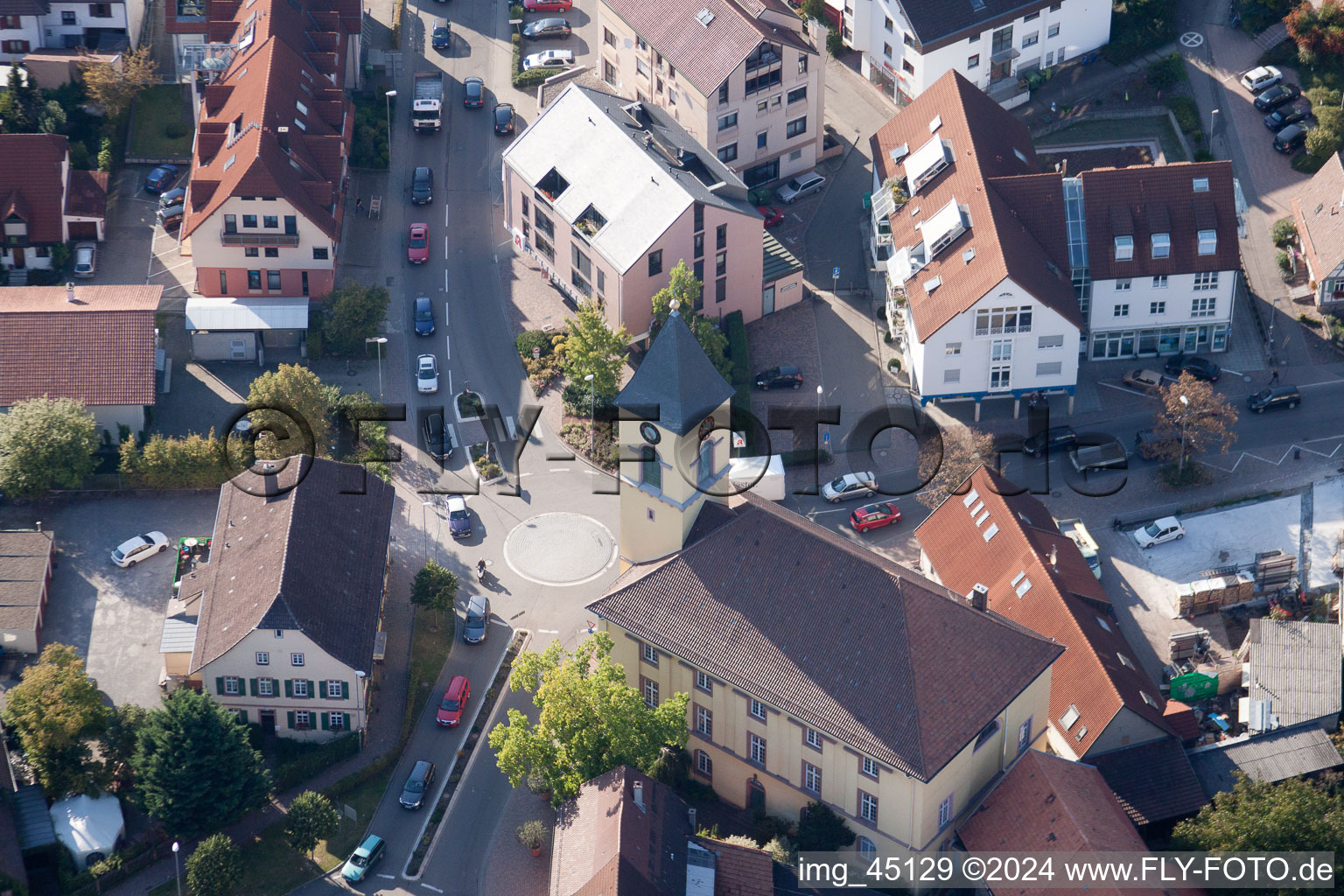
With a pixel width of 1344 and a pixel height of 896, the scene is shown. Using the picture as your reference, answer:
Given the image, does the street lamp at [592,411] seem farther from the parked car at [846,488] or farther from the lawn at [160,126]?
the lawn at [160,126]

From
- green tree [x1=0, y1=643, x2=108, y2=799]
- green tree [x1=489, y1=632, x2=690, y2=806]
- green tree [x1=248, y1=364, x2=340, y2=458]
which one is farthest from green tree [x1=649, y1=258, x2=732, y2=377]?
green tree [x1=0, y1=643, x2=108, y2=799]

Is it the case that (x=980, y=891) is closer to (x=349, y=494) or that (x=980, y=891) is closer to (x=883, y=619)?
(x=883, y=619)

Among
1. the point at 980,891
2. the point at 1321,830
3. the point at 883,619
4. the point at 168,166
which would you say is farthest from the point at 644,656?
the point at 168,166

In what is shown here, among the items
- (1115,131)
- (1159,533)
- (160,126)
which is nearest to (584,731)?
(1159,533)

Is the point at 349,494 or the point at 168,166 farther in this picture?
A: the point at 168,166

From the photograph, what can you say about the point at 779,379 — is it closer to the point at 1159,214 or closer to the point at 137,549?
the point at 1159,214
